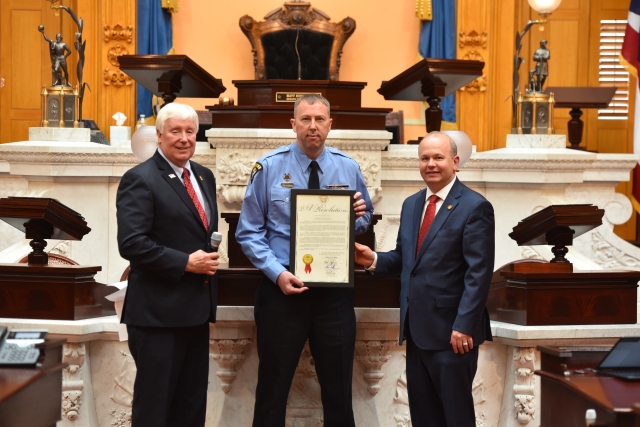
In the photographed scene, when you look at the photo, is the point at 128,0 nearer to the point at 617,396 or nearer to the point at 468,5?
the point at 468,5

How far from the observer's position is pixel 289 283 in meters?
3.22

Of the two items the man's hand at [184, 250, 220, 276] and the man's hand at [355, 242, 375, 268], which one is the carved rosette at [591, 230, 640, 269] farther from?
the man's hand at [184, 250, 220, 276]

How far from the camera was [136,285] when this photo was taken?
3.22 meters

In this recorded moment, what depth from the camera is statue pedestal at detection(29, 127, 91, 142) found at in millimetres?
6465

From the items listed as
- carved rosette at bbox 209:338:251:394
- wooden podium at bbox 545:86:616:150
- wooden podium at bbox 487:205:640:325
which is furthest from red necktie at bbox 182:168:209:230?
wooden podium at bbox 545:86:616:150

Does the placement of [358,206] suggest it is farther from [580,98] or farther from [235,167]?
[580,98]

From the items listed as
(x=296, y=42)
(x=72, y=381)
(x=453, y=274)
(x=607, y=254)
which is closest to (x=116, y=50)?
(x=296, y=42)

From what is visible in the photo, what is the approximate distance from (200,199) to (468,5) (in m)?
7.08

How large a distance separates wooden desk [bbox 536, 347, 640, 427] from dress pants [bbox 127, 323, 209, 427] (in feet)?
4.27

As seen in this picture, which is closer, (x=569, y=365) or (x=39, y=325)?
(x=569, y=365)

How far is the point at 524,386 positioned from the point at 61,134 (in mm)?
4204

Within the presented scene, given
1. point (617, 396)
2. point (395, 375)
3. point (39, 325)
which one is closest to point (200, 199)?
point (39, 325)

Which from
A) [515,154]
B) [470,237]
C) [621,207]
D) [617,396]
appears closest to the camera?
[617,396]

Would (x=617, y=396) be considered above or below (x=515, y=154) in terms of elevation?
below
